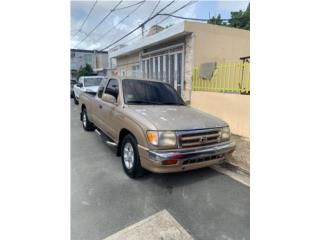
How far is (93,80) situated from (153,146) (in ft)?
34.1

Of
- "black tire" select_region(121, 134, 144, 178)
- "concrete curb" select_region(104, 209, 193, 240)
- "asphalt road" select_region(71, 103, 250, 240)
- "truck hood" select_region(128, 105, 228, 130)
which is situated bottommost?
"concrete curb" select_region(104, 209, 193, 240)

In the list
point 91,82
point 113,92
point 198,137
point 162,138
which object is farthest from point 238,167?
point 91,82

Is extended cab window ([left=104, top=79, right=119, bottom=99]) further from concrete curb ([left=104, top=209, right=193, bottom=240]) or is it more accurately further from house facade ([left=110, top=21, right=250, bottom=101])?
house facade ([left=110, top=21, right=250, bottom=101])

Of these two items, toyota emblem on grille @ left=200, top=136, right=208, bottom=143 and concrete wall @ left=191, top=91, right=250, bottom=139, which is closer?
toyota emblem on grille @ left=200, top=136, right=208, bottom=143

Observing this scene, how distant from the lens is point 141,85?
4.31 m

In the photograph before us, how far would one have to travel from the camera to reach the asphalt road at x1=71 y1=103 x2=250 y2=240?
2.29 metres

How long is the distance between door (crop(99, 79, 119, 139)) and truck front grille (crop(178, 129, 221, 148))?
1.46m

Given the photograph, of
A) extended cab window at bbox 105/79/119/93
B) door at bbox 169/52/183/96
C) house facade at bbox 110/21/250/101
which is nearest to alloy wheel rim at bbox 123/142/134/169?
extended cab window at bbox 105/79/119/93

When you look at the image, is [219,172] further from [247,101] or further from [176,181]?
[247,101]

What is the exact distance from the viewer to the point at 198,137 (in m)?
3.08

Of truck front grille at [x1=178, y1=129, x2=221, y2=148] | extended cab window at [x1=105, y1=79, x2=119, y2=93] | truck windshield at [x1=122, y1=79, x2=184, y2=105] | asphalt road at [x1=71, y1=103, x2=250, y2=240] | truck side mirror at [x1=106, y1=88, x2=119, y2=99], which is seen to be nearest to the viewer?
asphalt road at [x1=71, y1=103, x2=250, y2=240]

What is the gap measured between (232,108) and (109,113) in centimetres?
362

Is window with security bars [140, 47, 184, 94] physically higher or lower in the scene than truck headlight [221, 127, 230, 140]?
higher
